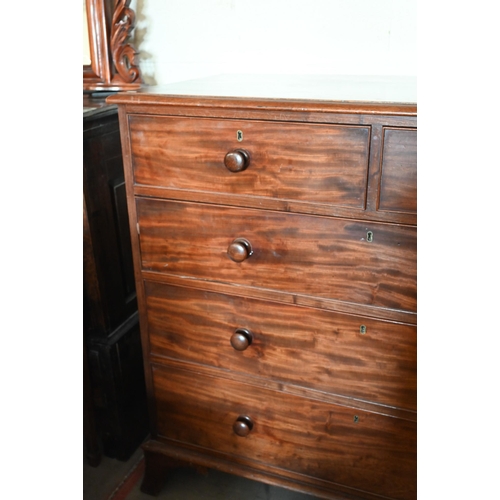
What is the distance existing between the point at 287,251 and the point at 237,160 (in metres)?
0.22

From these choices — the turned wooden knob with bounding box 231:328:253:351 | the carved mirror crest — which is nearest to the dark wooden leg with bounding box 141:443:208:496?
the turned wooden knob with bounding box 231:328:253:351

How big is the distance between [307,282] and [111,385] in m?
0.78

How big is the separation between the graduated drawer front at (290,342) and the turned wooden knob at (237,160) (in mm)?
307

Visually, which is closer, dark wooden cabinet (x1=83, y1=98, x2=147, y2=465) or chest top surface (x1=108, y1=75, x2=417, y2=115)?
chest top surface (x1=108, y1=75, x2=417, y2=115)

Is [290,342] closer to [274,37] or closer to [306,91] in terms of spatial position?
[306,91]

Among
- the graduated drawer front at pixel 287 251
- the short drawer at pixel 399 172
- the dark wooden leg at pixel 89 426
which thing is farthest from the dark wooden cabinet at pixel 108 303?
the short drawer at pixel 399 172

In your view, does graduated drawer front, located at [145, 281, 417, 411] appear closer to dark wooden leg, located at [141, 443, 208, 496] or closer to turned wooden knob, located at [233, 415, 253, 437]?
turned wooden knob, located at [233, 415, 253, 437]

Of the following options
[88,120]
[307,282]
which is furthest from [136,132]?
[307,282]

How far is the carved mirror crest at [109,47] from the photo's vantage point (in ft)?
5.02

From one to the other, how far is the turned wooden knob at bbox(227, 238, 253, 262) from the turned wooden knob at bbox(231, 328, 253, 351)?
18 cm

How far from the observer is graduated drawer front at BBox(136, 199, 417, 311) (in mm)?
1017

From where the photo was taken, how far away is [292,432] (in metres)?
1.24

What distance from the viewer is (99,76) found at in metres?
1.59
